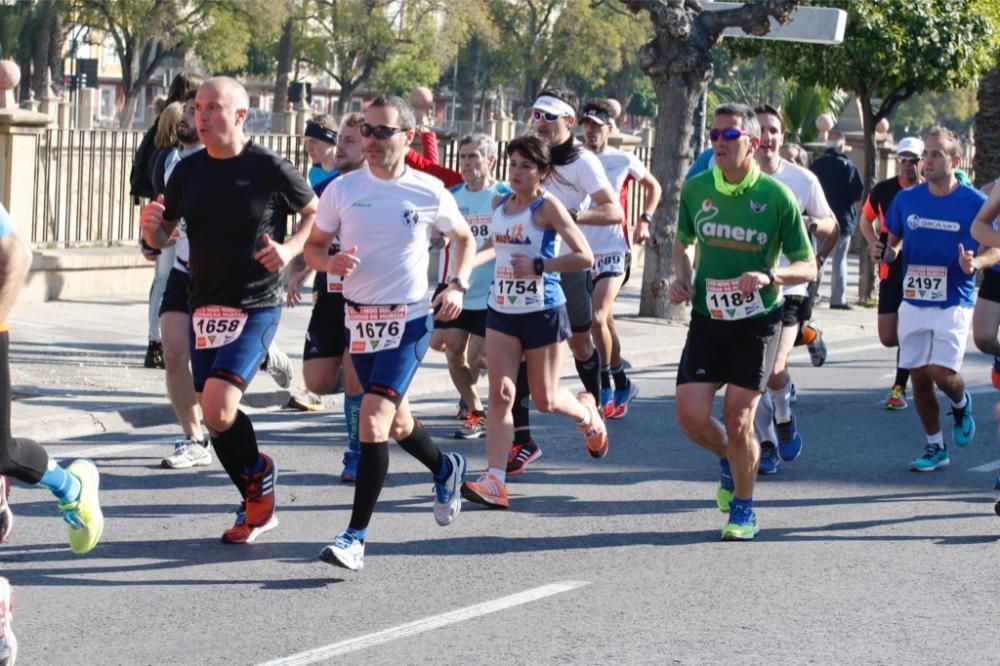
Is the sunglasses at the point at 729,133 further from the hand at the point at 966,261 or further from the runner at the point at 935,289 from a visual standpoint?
the runner at the point at 935,289

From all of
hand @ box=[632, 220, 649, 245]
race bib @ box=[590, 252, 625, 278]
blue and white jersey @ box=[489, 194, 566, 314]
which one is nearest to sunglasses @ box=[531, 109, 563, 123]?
blue and white jersey @ box=[489, 194, 566, 314]

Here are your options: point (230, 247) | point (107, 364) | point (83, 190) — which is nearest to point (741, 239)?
point (230, 247)

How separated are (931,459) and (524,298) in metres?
2.90

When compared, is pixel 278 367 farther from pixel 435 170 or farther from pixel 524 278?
pixel 524 278

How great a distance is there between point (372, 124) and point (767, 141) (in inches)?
116

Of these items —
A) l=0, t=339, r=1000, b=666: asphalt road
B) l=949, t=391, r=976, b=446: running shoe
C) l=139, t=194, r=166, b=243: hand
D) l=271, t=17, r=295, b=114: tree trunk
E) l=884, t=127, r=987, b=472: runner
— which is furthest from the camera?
l=271, t=17, r=295, b=114: tree trunk

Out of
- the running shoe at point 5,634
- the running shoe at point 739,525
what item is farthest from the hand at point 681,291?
the running shoe at point 5,634

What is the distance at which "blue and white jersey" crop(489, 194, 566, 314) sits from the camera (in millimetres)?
8391

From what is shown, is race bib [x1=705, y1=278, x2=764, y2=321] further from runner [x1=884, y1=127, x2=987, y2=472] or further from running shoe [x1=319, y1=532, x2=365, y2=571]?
runner [x1=884, y1=127, x2=987, y2=472]

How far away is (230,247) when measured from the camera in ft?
23.3

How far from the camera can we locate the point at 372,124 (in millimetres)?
7062

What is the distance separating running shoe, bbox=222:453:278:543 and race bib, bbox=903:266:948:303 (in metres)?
4.27

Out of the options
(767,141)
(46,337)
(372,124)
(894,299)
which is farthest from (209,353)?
(46,337)

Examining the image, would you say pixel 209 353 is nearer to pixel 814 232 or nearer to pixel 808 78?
pixel 814 232
